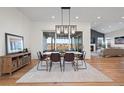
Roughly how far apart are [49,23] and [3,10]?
508cm

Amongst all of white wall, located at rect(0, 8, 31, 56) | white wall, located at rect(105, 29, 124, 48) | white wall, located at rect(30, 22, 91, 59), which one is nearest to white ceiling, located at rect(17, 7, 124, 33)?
white wall, located at rect(0, 8, 31, 56)

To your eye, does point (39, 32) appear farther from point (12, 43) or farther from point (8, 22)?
point (8, 22)

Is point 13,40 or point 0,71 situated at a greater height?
point 13,40

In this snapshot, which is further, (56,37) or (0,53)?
(56,37)

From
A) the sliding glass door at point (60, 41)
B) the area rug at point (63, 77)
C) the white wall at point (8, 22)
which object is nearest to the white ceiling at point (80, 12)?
the white wall at point (8, 22)

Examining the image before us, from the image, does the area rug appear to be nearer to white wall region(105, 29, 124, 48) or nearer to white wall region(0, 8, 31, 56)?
white wall region(0, 8, 31, 56)

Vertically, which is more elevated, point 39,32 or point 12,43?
point 39,32

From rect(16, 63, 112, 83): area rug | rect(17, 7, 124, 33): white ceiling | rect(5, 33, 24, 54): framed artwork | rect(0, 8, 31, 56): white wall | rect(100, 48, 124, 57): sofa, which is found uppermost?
rect(17, 7, 124, 33): white ceiling

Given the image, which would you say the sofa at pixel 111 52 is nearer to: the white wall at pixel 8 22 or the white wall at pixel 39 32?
the white wall at pixel 39 32

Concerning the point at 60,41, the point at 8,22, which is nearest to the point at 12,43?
the point at 8,22

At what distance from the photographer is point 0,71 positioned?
16.7 feet
